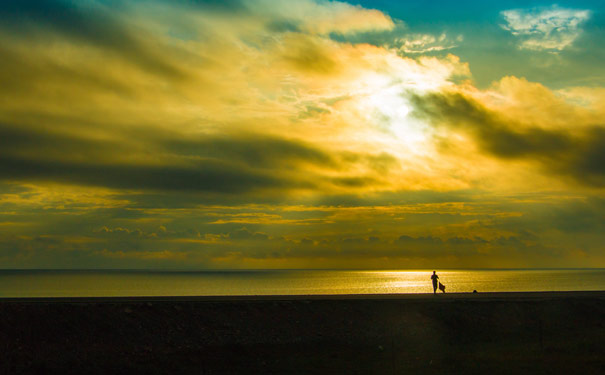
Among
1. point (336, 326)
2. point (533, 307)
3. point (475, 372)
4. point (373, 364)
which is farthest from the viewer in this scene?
point (533, 307)

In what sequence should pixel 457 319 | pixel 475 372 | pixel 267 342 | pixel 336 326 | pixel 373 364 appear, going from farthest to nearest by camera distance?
pixel 457 319
pixel 336 326
pixel 267 342
pixel 373 364
pixel 475 372

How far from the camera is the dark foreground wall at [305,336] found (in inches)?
1065

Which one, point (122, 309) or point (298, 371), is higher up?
point (122, 309)

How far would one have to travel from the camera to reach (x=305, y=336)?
35.1m

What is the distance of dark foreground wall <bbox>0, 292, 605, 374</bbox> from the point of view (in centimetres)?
2706

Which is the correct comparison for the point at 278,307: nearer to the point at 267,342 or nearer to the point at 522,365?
the point at 267,342

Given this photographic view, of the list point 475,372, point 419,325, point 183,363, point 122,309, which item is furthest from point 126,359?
point 419,325

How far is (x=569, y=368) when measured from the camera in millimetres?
25938

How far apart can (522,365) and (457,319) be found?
506 inches

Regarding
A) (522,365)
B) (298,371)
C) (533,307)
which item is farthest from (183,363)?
A: (533,307)

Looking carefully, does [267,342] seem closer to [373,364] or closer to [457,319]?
[373,364]

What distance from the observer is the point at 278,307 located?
39125 millimetres

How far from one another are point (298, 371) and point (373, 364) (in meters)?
4.00

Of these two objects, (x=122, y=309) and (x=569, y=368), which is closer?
(x=569, y=368)
